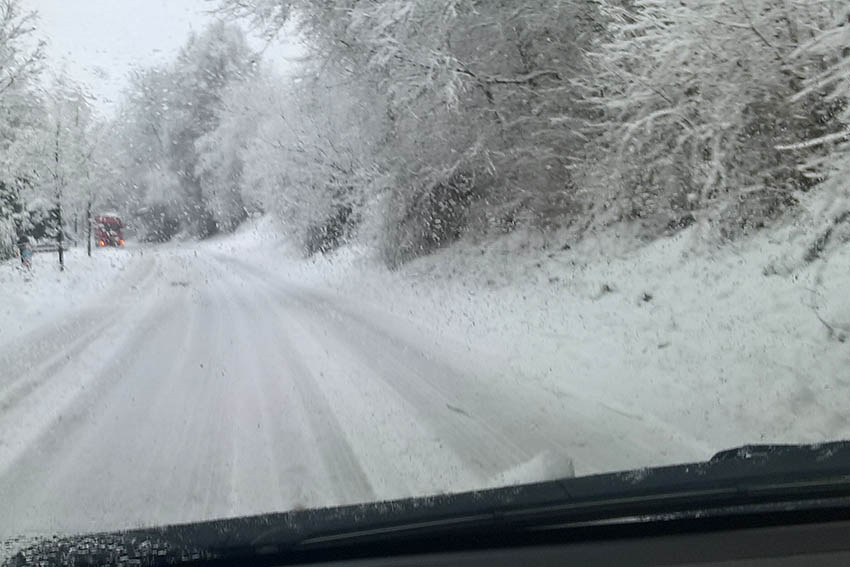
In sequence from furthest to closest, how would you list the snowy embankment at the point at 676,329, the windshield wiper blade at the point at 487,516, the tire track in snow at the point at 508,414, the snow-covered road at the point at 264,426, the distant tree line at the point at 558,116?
the distant tree line at the point at 558,116 → the snowy embankment at the point at 676,329 → the tire track in snow at the point at 508,414 → the snow-covered road at the point at 264,426 → the windshield wiper blade at the point at 487,516

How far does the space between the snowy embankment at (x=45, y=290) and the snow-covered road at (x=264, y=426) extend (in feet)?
6.03

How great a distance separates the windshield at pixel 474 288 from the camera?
5.45 m

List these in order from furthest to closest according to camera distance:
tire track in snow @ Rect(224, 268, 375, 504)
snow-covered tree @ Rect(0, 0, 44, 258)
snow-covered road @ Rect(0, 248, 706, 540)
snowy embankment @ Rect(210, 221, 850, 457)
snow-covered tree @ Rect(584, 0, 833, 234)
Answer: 1. snow-covered tree @ Rect(0, 0, 44, 258)
2. snow-covered tree @ Rect(584, 0, 833, 234)
3. snowy embankment @ Rect(210, 221, 850, 457)
4. tire track in snow @ Rect(224, 268, 375, 504)
5. snow-covered road @ Rect(0, 248, 706, 540)

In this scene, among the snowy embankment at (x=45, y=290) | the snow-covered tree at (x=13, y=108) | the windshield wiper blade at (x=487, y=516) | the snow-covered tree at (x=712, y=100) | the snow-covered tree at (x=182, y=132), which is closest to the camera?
the windshield wiper blade at (x=487, y=516)

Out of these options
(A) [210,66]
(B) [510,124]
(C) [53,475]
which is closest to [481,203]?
(B) [510,124]

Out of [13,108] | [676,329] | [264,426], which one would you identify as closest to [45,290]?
[13,108]

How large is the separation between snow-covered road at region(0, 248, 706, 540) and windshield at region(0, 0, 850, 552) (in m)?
0.03

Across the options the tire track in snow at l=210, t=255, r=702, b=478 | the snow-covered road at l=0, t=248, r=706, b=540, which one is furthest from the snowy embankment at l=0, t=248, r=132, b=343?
the tire track in snow at l=210, t=255, r=702, b=478

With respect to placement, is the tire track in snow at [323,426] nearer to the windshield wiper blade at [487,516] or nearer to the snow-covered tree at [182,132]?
the windshield wiper blade at [487,516]

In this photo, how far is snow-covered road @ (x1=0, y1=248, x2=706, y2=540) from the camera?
4.62 m

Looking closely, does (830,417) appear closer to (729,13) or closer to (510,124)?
(729,13)

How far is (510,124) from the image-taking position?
1390 centimetres

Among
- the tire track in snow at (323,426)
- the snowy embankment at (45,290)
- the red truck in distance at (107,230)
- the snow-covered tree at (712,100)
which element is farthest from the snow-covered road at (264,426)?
the red truck in distance at (107,230)

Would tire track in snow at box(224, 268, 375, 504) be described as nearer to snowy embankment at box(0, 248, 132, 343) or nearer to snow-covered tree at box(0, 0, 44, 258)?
snowy embankment at box(0, 248, 132, 343)
